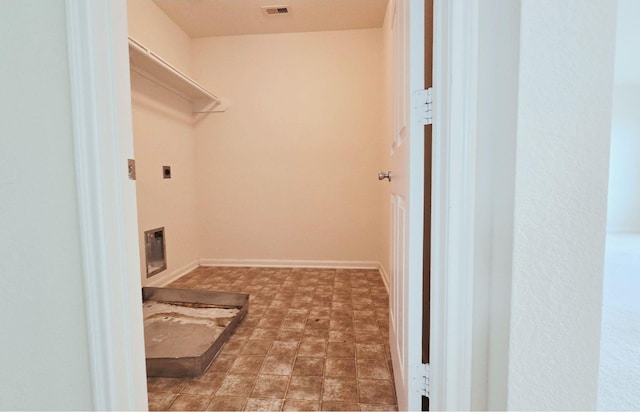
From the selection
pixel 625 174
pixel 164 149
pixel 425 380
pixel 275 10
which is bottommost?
pixel 425 380

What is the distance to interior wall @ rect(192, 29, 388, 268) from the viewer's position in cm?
312

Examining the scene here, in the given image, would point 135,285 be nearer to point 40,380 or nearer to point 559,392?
point 40,380

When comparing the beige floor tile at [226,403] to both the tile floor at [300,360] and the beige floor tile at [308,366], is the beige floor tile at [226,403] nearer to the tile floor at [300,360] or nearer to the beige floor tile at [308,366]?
the tile floor at [300,360]

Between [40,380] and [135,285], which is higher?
[135,285]

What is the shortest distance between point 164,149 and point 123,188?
7.53 feet

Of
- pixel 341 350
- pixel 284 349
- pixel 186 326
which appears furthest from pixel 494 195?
pixel 186 326

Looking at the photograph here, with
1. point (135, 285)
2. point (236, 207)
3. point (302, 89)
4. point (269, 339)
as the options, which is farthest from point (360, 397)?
point (302, 89)

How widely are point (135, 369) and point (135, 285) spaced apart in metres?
0.24

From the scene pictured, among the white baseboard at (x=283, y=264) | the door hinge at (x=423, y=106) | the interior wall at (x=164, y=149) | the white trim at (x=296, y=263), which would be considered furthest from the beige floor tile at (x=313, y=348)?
the interior wall at (x=164, y=149)

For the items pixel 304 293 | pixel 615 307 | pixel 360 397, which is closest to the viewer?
pixel 360 397

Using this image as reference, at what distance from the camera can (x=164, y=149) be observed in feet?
9.14

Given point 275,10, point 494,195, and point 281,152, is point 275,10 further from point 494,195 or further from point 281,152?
point 494,195

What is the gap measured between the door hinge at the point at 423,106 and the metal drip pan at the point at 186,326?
1451mm

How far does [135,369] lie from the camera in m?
0.82
